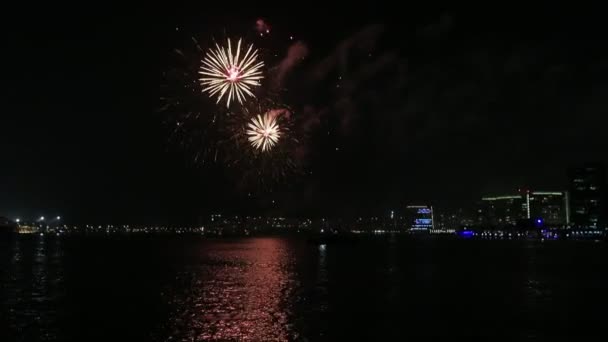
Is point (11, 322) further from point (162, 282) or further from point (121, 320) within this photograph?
point (162, 282)

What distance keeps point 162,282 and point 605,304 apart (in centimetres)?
2800

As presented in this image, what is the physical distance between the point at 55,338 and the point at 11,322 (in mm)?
4145

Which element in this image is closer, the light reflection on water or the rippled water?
the light reflection on water

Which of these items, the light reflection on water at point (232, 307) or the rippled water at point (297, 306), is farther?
the rippled water at point (297, 306)

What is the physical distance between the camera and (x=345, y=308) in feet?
102

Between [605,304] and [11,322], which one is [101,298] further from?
[605,304]

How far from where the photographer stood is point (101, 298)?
36000 mm

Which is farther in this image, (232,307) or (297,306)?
(297,306)

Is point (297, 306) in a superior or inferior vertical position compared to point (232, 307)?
inferior

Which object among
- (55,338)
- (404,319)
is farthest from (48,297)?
(404,319)

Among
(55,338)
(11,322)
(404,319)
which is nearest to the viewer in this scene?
(55,338)

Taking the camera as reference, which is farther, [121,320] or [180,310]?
[180,310]

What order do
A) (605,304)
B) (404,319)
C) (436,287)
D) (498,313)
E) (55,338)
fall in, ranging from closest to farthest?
1. (55,338)
2. (404,319)
3. (498,313)
4. (605,304)
5. (436,287)

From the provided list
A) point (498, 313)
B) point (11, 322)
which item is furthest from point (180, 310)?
point (498, 313)
